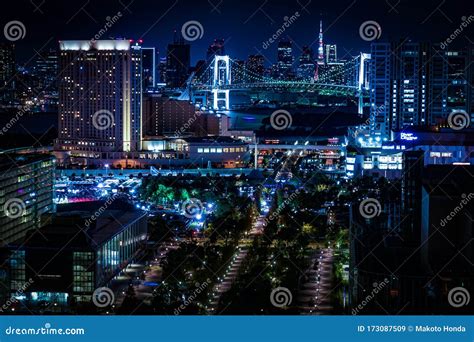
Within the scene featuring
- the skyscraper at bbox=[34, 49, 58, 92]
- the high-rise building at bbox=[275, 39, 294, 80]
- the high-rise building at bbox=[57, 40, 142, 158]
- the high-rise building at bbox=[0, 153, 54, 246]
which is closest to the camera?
the high-rise building at bbox=[0, 153, 54, 246]

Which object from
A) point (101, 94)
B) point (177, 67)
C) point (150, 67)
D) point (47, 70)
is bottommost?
point (101, 94)

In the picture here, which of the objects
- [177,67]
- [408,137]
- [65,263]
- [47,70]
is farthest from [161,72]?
[65,263]

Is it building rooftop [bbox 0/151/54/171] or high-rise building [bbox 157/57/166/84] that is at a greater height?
high-rise building [bbox 157/57/166/84]

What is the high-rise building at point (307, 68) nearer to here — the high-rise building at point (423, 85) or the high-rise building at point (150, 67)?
the high-rise building at point (150, 67)

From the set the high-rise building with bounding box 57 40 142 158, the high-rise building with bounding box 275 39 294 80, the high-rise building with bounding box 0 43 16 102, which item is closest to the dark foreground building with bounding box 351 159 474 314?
the high-rise building with bounding box 0 43 16 102

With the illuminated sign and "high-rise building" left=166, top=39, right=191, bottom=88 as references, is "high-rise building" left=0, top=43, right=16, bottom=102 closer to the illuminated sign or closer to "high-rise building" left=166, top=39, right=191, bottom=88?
the illuminated sign

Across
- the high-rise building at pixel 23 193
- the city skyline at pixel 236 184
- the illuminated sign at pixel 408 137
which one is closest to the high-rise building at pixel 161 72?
the city skyline at pixel 236 184

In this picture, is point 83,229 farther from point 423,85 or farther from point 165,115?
point 165,115
